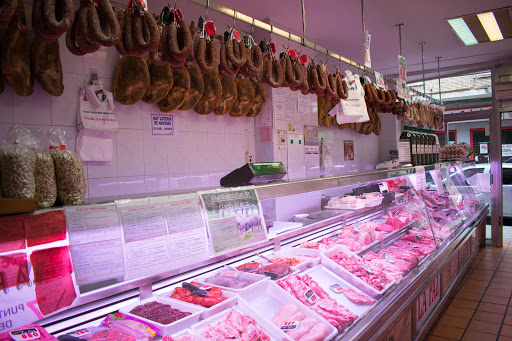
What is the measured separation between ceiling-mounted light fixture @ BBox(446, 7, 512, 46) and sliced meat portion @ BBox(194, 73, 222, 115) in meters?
3.55

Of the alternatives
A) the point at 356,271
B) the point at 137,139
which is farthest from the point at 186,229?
the point at 137,139

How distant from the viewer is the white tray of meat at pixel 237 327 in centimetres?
192

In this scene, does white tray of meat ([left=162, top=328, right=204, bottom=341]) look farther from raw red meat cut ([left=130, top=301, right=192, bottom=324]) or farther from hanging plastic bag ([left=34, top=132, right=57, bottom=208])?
hanging plastic bag ([left=34, top=132, right=57, bottom=208])

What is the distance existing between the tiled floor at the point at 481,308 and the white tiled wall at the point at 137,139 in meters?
2.94

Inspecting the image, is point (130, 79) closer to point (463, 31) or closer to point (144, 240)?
point (144, 240)

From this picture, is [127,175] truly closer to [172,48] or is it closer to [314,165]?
[172,48]

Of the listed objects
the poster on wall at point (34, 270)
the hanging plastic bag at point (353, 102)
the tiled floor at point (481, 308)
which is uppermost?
the hanging plastic bag at point (353, 102)

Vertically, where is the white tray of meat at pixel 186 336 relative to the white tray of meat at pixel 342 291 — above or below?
above

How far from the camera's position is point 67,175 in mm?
1628

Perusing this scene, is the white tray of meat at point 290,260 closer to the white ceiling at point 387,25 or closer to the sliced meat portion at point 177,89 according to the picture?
the sliced meat portion at point 177,89

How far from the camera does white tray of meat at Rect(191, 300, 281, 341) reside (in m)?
1.92

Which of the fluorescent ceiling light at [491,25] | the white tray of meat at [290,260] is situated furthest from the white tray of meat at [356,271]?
the fluorescent ceiling light at [491,25]

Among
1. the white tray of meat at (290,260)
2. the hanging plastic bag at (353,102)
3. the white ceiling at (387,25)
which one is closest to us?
the white tray of meat at (290,260)

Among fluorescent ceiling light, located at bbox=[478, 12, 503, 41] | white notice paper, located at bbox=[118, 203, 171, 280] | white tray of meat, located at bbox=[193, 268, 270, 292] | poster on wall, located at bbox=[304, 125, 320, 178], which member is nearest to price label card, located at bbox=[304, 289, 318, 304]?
white tray of meat, located at bbox=[193, 268, 270, 292]
